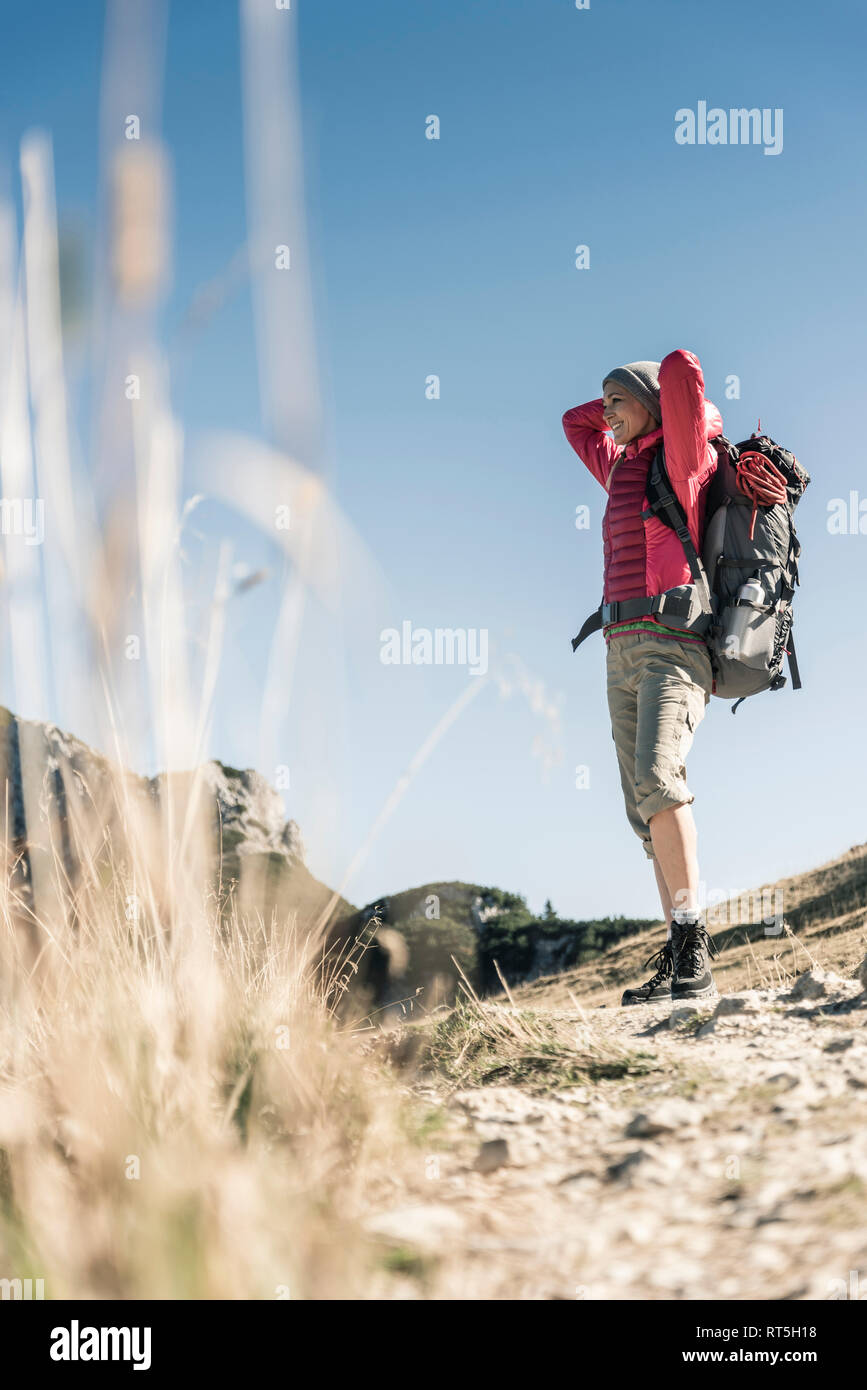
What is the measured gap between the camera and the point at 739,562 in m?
3.43

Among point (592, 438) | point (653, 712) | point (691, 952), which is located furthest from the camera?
point (592, 438)

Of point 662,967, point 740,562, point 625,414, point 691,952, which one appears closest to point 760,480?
point 740,562

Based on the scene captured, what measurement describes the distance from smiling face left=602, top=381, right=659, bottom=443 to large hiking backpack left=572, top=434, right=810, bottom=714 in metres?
0.19

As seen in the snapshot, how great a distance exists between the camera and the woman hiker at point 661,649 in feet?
10.7

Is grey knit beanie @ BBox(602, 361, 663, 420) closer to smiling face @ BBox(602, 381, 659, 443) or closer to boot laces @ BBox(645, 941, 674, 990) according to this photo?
smiling face @ BBox(602, 381, 659, 443)

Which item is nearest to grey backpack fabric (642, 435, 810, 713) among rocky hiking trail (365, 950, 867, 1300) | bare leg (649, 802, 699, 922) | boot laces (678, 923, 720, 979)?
bare leg (649, 802, 699, 922)

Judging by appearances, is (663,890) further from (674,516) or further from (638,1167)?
(638,1167)

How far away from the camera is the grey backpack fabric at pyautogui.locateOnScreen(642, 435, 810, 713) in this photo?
3398 mm

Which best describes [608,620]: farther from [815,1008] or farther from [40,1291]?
[40,1291]

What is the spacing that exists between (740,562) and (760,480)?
292 millimetres

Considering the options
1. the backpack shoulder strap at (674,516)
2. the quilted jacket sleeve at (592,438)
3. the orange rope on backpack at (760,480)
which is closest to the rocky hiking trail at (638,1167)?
the backpack shoulder strap at (674,516)

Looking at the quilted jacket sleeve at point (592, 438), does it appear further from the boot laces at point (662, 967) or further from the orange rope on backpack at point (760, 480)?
the boot laces at point (662, 967)

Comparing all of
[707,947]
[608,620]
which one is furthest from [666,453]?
[707,947]

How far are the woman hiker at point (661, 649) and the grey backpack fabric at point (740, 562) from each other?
0.05m
